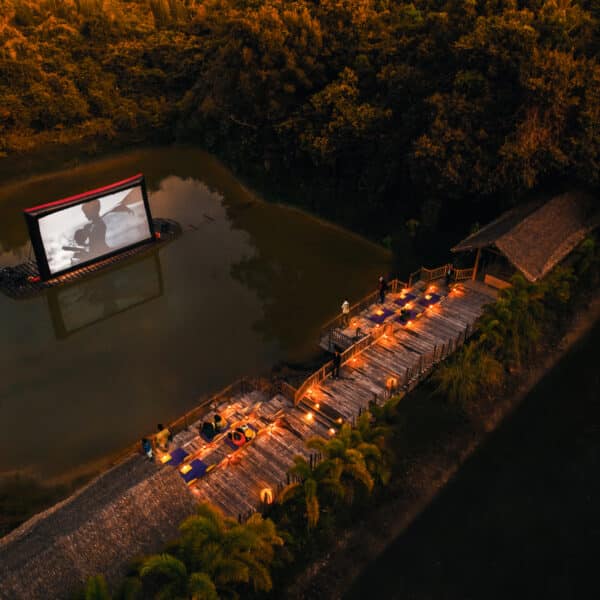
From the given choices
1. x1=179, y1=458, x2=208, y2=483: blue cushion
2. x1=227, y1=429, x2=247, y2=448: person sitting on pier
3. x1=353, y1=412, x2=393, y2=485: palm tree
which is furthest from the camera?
x1=227, y1=429, x2=247, y2=448: person sitting on pier

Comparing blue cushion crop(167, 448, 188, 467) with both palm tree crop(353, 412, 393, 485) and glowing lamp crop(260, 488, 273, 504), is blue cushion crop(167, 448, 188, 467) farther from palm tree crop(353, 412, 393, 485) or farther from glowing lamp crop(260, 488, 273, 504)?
palm tree crop(353, 412, 393, 485)

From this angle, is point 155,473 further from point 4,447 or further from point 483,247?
point 483,247

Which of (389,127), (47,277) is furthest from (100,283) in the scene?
(389,127)

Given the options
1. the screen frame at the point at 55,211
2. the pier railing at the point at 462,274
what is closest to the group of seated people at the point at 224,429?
the pier railing at the point at 462,274

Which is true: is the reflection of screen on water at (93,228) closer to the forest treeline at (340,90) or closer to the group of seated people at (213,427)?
the forest treeline at (340,90)

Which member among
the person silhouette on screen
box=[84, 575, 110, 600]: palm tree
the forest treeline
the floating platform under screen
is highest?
the forest treeline

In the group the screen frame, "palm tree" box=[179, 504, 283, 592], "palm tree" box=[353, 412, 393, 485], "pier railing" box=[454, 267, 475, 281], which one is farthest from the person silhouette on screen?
"palm tree" box=[179, 504, 283, 592]
